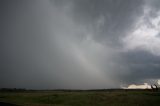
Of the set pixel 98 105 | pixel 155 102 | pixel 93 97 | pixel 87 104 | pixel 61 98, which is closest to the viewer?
pixel 155 102

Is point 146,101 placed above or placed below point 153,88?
below

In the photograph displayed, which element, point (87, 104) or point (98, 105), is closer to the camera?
point (98, 105)

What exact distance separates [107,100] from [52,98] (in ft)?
93.7

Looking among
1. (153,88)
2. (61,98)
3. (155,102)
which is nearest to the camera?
(155,102)

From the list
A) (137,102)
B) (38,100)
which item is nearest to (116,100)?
(137,102)

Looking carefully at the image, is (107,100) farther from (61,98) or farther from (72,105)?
(61,98)

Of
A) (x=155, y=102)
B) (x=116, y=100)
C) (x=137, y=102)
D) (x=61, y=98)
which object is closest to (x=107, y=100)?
(x=116, y=100)

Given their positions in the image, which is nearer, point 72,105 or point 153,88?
point 72,105

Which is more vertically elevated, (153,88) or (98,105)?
(153,88)

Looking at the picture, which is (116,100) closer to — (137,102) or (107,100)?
(107,100)

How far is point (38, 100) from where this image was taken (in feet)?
Result: 305

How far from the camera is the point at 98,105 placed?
6825cm

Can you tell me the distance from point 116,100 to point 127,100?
4.03 metres

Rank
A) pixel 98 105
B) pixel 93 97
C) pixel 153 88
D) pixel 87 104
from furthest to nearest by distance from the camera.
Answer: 1. pixel 153 88
2. pixel 93 97
3. pixel 87 104
4. pixel 98 105
